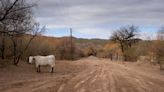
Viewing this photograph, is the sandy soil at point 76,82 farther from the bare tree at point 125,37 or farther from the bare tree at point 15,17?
the bare tree at point 125,37

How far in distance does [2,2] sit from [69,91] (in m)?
15.0

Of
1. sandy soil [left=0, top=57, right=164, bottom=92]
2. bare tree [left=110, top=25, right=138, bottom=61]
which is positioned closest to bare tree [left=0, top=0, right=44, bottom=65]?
sandy soil [left=0, top=57, right=164, bottom=92]

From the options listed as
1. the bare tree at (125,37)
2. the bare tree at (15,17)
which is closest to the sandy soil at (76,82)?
the bare tree at (15,17)

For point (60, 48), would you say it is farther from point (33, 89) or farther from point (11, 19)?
point (33, 89)

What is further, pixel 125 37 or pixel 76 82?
pixel 125 37

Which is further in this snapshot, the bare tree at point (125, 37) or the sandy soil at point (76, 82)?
the bare tree at point (125, 37)

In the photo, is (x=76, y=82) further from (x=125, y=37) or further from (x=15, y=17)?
(x=125, y=37)

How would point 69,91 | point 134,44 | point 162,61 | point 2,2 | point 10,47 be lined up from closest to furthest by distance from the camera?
point 69,91
point 2,2
point 10,47
point 162,61
point 134,44

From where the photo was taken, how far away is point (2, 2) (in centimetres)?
3162

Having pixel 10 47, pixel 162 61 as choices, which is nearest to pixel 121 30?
pixel 162 61

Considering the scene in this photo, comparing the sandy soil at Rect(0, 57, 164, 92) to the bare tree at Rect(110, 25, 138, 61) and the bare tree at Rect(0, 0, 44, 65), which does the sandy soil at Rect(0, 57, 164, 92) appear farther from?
the bare tree at Rect(110, 25, 138, 61)

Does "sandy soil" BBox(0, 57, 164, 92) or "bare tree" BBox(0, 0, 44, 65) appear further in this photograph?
"bare tree" BBox(0, 0, 44, 65)

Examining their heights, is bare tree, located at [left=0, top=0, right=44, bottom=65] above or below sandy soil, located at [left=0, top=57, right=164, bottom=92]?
above

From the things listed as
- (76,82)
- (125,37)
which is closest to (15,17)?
(76,82)
